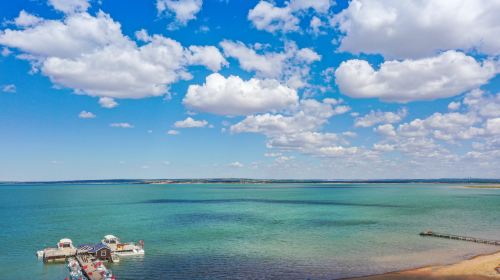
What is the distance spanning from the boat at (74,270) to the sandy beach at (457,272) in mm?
36341

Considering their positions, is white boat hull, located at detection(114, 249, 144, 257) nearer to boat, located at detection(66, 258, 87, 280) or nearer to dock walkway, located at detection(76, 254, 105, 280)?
dock walkway, located at detection(76, 254, 105, 280)

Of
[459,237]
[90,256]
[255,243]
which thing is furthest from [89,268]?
[459,237]

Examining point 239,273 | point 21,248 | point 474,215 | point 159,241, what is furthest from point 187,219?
point 474,215

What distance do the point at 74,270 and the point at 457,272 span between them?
4977cm

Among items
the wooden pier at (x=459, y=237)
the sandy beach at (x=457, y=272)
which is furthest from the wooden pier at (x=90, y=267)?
the wooden pier at (x=459, y=237)

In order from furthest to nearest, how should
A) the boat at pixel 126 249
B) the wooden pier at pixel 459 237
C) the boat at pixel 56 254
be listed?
the wooden pier at pixel 459 237
the boat at pixel 126 249
the boat at pixel 56 254

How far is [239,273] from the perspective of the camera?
1992 inches

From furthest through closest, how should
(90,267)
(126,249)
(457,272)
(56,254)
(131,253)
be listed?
(126,249) → (131,253) → (56,254) → (90,267) → (457,272)

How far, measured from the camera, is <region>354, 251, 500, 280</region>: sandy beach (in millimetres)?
47906

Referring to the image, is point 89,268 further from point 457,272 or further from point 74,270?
point 457,272

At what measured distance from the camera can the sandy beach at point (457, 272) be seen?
1886 inches

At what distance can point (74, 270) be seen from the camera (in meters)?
52.4

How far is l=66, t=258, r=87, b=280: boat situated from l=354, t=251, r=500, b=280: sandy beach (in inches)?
1431

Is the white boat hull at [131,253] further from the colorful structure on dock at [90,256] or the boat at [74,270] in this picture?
the boat at [74,270]
